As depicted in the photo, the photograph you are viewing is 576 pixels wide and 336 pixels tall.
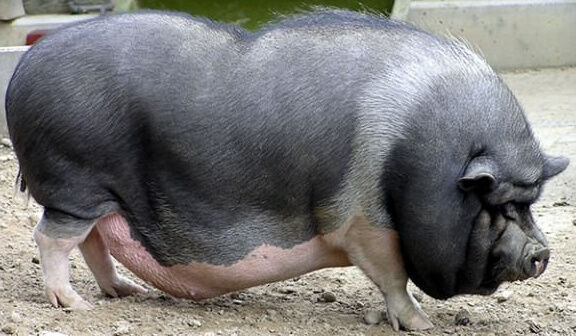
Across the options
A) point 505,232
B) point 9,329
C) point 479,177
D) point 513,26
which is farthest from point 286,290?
point 513,26

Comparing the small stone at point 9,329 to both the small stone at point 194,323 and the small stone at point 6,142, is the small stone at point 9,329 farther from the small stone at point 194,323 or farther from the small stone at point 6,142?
the small stone at point 6,142

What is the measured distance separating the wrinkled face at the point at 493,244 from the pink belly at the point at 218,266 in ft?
1.31

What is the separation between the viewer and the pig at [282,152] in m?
4.79

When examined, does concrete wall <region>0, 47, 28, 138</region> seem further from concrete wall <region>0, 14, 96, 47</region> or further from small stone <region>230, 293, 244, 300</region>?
small stone <region>230, 293, 244, 300</region>

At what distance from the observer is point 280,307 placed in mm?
5410

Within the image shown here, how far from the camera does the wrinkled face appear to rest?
4.85m

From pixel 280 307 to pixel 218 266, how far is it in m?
0.50

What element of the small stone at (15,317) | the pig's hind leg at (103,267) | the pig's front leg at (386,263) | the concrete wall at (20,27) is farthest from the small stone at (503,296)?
the concrete wall at (20,27)

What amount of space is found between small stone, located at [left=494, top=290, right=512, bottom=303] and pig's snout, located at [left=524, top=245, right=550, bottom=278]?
749 millimetres

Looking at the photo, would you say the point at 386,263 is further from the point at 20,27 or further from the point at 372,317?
the point at 20,27

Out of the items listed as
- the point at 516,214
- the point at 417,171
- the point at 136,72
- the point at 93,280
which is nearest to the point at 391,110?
the point at 417,171

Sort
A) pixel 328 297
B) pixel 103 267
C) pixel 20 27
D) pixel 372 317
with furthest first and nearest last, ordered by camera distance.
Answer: pixel 20 27 < pixel 328 297 < pixel 103 267 < pixel 372 317

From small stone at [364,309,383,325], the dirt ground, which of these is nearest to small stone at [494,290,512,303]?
the dirt ground

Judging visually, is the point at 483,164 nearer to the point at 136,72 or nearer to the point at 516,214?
the point at 516,214
